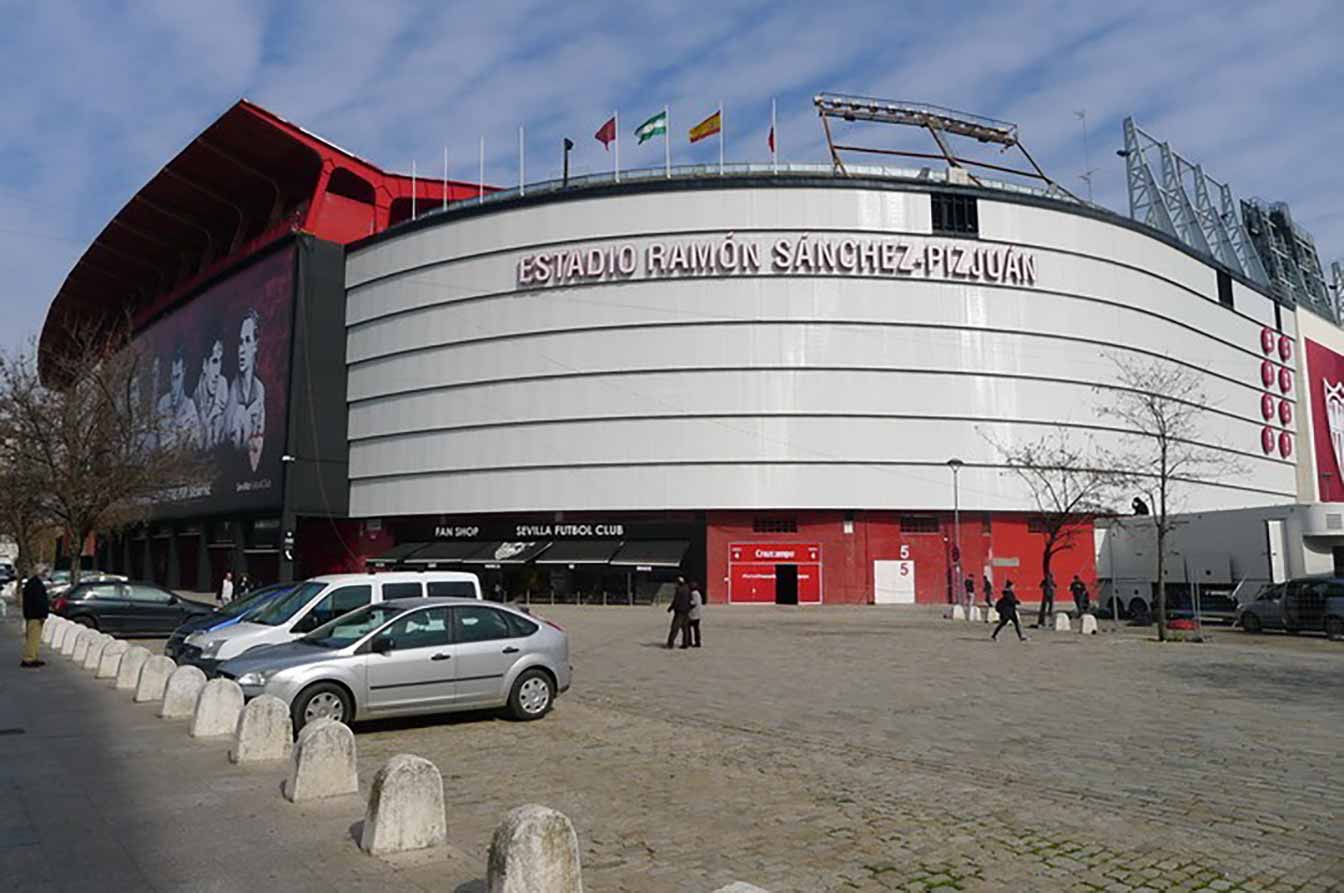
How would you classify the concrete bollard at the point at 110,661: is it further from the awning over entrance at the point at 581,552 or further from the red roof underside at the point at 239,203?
the red roof underside at the point at 239,203

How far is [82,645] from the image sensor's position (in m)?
18.3

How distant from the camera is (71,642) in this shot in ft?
64.8

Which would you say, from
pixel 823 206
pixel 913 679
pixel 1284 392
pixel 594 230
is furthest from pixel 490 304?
pixel 1284 392

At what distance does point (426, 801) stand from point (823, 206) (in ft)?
148

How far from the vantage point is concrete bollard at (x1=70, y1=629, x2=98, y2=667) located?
17891mm

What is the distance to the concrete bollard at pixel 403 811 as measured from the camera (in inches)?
242

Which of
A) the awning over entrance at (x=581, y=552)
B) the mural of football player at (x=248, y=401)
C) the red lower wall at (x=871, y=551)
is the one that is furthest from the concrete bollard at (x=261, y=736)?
the mural of football player at (x=248, y=401)

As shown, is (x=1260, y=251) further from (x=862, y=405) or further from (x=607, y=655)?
(x=607, y=655)

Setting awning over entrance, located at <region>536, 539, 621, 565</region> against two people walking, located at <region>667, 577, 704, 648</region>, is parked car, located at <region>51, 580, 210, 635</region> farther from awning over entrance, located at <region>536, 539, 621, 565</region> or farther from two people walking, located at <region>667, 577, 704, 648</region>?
awning over entrance, located at <region>536, 539, 621, 565</region>

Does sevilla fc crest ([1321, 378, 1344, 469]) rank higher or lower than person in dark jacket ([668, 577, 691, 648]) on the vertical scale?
higher

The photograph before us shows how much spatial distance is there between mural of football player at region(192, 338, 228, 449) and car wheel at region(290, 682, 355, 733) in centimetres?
5366

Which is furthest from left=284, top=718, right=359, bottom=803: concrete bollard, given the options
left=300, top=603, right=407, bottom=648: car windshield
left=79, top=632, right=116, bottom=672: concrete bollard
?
left=79, top=632, right=116, bottom=672: concrete bollard

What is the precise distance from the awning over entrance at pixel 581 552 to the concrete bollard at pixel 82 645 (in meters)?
27.6

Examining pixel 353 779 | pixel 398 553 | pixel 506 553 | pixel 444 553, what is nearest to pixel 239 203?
pixel 398 553
